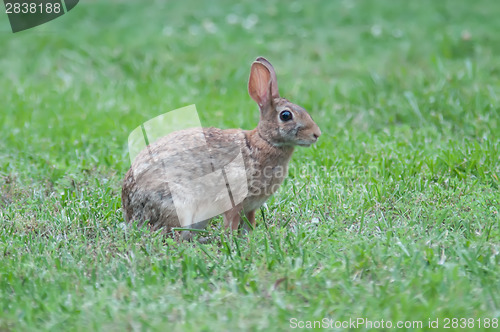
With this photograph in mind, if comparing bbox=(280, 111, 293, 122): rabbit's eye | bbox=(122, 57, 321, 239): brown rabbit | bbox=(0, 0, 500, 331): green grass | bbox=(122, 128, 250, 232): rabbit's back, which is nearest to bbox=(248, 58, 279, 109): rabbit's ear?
bbox=(122, 57, 321, 239): brown rabbit

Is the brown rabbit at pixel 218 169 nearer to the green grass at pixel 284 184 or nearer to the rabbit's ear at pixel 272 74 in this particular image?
the rabbit's ear at pixel 272 74

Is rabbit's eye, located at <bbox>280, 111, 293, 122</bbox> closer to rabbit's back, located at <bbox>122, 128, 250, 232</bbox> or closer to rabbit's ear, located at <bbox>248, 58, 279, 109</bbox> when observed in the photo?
rabbit's ear, located at <bbox>248, 58, 279, 109</bbox>

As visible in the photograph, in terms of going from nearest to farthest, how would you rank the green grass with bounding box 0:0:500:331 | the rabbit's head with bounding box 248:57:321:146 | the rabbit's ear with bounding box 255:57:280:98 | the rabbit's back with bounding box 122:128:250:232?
the green grass with bounding box 0:0:500:331 < the rabbit's back with bounding box 122:128:250:232 < the rabbit's head with bounding box 248:57:321:146 < the rabbit's ear with bounding box 255:57:280:98

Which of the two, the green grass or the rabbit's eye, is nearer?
the green grass

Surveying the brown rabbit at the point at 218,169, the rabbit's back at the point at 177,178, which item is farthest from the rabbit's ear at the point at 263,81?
the rabbit's back at the point at 177,178

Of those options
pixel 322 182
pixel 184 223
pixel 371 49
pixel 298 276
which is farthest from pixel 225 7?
pixel 298 276

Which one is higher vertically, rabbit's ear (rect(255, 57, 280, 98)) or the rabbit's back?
rabbit's ear (rect(255, 57, 280, 98))

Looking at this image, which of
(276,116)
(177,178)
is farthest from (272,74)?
(177,178)

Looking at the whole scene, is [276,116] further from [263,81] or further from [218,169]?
[218,169]

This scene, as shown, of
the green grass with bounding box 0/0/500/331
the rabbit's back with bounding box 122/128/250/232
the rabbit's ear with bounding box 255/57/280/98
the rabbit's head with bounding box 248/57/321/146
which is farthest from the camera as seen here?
the rabbit's ear with bounding box 255/57/280/98

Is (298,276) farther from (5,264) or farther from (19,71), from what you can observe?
(19,71)

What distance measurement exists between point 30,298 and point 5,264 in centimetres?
46

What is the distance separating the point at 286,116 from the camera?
14.9ft

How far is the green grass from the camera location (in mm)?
3393
